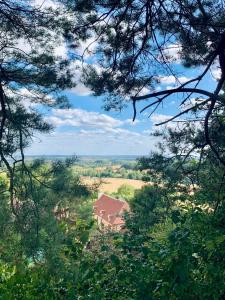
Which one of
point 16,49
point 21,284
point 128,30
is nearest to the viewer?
point 21,284

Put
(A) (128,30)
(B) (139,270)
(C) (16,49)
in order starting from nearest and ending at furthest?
(B) (139,270), (A) (128,30), (C) (16,49)

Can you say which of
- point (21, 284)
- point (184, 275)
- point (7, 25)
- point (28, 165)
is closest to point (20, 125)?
point (28, 165)

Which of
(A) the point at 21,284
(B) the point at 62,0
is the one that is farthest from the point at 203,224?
(B) the point at 62,0

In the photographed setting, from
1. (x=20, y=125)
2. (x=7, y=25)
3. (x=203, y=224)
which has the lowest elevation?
(x=203, y=224)

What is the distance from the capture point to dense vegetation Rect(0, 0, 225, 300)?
7.23 ft

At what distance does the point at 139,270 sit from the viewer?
218cm

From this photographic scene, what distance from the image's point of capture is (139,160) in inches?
160

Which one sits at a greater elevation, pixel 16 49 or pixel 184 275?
pixel 16 49

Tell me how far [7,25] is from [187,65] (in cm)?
155

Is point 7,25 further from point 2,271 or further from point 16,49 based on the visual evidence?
point 2,271

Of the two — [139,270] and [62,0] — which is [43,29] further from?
[139,270]

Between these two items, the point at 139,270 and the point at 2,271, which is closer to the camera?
the point at 139,270

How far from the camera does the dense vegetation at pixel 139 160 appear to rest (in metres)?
2.21

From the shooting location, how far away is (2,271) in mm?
3258
